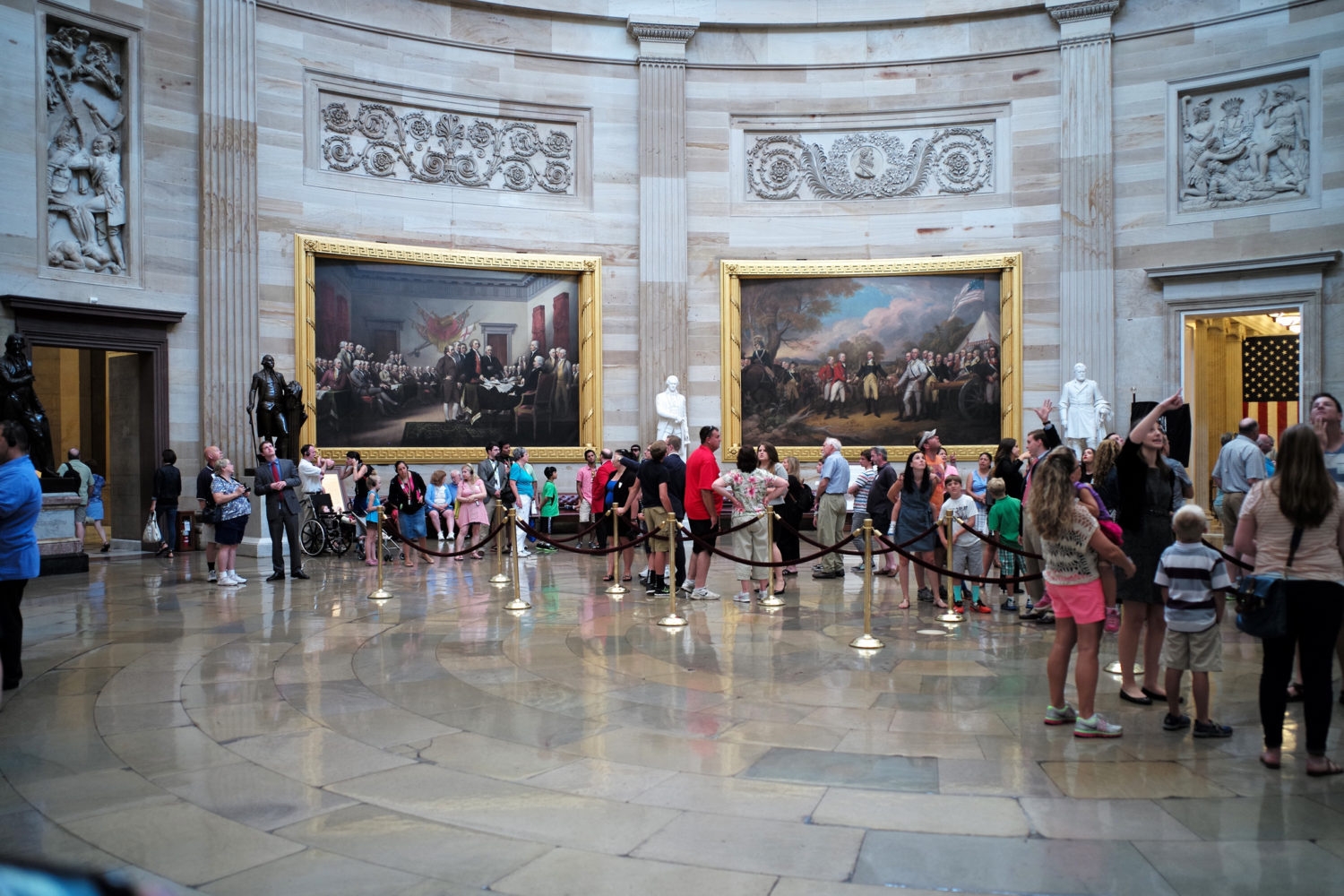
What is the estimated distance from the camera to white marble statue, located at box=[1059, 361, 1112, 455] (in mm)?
19797

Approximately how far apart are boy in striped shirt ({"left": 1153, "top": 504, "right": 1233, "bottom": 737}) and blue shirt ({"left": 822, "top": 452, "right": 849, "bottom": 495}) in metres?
7.06

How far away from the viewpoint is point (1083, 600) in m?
6.23

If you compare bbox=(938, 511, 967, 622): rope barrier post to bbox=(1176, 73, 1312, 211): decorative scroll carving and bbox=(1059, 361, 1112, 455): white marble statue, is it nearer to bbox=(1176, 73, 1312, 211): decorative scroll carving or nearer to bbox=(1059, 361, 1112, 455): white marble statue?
bbox=(1059, 361, 1112, 455): white marble statue

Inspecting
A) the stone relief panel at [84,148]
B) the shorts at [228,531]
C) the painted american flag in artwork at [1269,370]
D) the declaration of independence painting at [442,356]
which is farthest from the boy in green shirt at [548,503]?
the painted american flag in artwork at [1269,370]

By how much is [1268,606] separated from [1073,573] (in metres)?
1.06

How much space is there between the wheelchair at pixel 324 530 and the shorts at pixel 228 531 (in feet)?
12.5

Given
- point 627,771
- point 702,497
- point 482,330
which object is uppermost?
point 482,330

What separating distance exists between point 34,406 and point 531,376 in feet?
30.1

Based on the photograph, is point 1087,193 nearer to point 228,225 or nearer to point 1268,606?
point 228,225

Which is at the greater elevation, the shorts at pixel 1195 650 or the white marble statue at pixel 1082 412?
→ the white marble statue at pixel 1082 412

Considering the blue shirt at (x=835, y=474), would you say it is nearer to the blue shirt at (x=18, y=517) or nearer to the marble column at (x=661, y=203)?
the marble column at (x=661, y=203)

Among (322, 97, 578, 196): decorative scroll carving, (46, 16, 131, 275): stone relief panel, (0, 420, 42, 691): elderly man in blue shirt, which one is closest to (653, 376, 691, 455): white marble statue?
(322, 97, 578, 196): decorative scroll carving

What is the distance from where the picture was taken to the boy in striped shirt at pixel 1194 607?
235 inches

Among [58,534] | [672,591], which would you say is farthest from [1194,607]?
[58,534]
